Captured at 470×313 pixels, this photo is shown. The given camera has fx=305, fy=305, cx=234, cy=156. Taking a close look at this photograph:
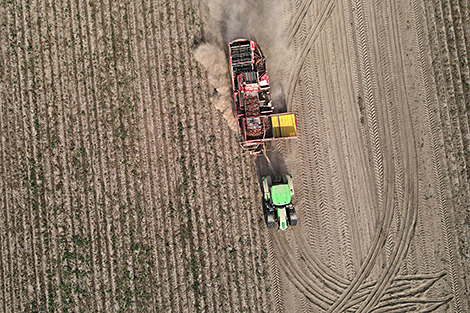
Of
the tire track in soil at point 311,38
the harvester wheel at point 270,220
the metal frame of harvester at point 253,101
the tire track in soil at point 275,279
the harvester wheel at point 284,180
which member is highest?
the tire track in soil at point 311,38

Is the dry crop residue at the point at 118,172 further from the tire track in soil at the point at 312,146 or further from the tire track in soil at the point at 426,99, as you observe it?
the tire track in soil at the point at 426,99

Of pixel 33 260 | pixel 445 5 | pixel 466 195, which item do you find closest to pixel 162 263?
pixel 33 260

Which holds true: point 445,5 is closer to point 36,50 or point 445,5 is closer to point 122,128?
point 122,128

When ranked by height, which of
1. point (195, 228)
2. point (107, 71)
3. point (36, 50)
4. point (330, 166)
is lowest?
point (195, 228)

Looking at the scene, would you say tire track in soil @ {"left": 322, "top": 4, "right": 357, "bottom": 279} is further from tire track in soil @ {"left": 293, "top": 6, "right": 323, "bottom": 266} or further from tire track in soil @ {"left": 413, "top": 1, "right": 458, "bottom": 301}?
tire track in soil @ {"left": 413, "top": 1, "right": 458, "bottom": 301}

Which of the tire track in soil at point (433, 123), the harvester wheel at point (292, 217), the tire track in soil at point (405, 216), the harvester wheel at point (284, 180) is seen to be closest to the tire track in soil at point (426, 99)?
the tire track in soil at point (433, 123)

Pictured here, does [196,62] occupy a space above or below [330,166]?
above

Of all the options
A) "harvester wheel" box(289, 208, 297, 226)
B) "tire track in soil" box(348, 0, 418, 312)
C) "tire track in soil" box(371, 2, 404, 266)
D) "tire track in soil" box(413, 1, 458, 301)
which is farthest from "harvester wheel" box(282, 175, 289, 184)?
"tire track in soil" box(413, 1, 458, 301)
